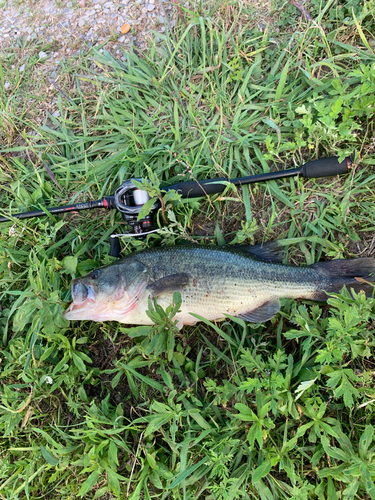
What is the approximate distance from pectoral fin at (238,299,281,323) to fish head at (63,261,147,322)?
1106 millimetres

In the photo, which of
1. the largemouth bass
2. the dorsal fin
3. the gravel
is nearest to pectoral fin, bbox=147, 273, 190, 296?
the largemouth bass

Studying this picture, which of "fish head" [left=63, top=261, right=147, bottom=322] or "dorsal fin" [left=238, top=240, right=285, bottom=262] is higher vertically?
"fish head" [left=63, top=261, right=147, bottom=322]

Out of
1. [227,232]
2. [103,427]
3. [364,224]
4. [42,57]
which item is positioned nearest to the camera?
[103,427]

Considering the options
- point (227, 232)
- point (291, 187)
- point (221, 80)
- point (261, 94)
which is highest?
point (221, 80)

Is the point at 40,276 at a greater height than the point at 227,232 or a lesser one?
greater

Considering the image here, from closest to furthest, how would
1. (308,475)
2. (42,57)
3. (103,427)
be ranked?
(308,475) < (103,427) < (42,57)

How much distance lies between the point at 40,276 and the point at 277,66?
3.62 meters

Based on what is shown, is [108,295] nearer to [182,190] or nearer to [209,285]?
[209,285]

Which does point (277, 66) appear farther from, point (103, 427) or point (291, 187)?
point (103, 427)

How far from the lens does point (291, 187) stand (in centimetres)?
335

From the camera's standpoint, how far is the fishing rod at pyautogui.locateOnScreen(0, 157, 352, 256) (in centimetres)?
313

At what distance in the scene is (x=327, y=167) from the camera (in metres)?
3.13

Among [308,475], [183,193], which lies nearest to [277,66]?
[183,193]

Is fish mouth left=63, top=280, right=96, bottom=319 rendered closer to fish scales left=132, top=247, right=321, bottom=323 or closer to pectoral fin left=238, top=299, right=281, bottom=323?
fish scales left=132, top=247, right=321, bottom=323
